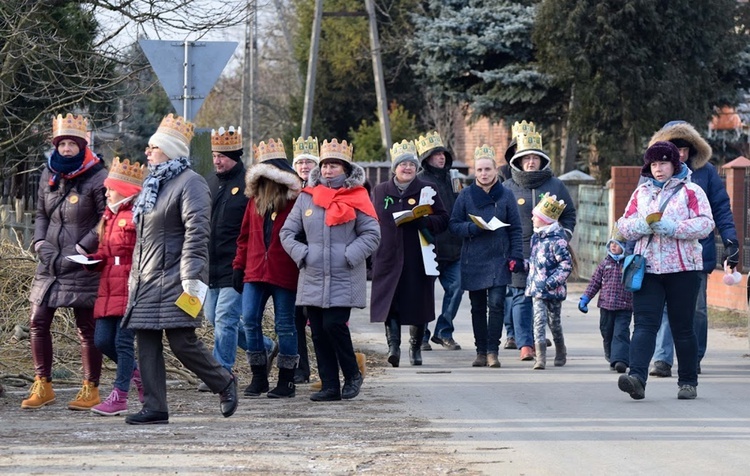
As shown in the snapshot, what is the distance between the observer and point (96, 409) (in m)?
8.59

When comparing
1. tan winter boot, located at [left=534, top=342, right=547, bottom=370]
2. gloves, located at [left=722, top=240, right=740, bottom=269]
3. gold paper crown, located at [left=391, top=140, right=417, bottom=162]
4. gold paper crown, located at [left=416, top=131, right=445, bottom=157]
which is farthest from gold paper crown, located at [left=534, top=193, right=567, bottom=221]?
gloves, located at [left=722, top=240, right=740, bottom=269]

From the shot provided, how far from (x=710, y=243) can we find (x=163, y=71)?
5.07m

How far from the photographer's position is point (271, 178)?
9.48 m

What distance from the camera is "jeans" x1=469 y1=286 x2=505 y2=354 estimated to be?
38.0 feet

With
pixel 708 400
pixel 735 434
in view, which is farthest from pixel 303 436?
pixel 708 400

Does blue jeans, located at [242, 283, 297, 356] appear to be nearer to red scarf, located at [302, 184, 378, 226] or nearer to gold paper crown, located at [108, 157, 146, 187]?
red scarf, located at [302, 184, 378, 226]

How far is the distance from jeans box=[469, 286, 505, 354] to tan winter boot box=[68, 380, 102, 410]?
3.75 metres

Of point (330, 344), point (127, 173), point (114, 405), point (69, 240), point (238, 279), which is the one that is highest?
point (127, 173)

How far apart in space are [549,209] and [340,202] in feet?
9.01

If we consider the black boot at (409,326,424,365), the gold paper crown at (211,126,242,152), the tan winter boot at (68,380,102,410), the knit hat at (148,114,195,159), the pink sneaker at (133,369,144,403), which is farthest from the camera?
the black boot at (409,326,424,365)

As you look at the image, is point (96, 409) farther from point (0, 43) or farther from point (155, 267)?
point (0, 43)

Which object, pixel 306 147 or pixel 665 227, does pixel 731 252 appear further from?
pixel 306 147

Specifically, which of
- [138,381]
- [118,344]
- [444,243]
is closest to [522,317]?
[444,243]

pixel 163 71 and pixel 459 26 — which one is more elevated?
pixel 459 26
